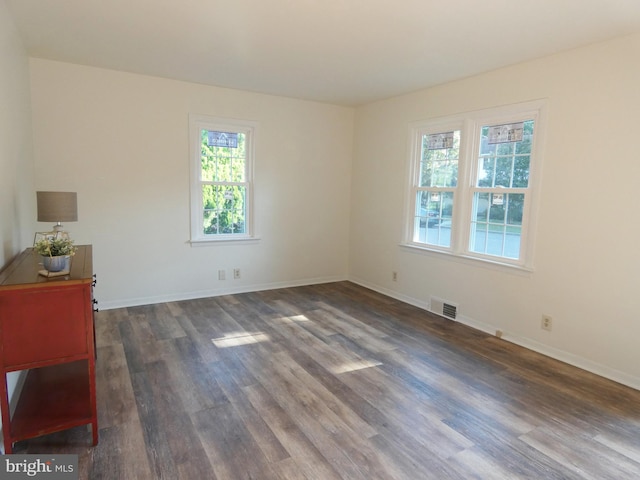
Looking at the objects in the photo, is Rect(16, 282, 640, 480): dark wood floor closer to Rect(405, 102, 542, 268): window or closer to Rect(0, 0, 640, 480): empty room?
Rect(0, 0, 640, 480): empty room

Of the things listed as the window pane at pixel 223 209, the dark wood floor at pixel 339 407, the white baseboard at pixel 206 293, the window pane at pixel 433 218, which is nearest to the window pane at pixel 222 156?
the window pane at pixel 223 209

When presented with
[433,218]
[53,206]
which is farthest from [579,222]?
[53,206]

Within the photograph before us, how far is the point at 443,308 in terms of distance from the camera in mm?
4348

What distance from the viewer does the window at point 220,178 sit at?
4.63m

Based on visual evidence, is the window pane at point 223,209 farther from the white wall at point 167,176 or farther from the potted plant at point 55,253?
the potted plant at point 55,253

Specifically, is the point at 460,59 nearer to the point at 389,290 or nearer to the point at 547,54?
the point at 547,54

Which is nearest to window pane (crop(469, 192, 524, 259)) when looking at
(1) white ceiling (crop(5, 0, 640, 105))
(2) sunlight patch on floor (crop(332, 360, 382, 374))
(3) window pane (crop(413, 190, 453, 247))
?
(3) window pane (crop(413, 190, 453, 247))

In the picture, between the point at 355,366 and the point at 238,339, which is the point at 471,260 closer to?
the point at 355,366

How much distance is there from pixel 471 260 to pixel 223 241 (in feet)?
9.75

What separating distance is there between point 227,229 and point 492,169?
3.20 m

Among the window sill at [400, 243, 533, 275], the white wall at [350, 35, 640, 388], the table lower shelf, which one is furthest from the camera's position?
the window sill at [400, 243, 533, 275]

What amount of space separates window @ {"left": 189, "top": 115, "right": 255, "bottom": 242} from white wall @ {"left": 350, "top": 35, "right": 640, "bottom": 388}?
2.48m

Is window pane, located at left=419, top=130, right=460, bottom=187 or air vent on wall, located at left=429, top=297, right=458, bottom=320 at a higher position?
window pane, located at left=419, top=130, right=460, bottom=187

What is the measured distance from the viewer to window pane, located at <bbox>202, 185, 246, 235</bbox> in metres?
4.80
